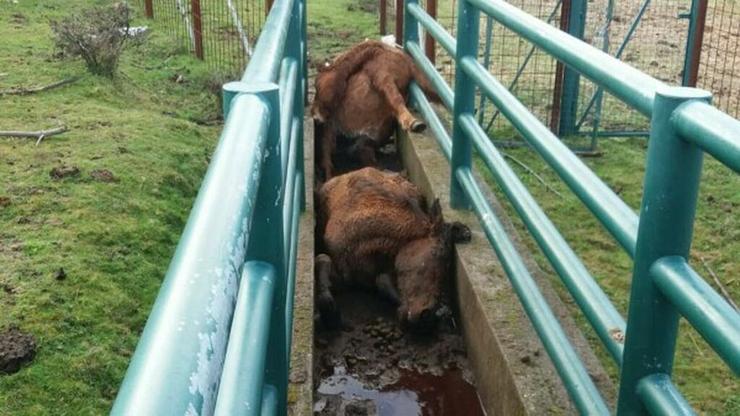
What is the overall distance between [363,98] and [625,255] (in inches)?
97.2

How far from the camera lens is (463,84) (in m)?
4.53

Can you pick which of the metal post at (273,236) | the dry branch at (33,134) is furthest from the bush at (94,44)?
the metal post at (273,236)

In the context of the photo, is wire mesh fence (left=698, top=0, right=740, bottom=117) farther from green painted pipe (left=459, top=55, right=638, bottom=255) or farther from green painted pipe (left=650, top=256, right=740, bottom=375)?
green painted pipe (left=650, top=256, right=740, bottom=375)

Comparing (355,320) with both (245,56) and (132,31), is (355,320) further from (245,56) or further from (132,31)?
(132,31)

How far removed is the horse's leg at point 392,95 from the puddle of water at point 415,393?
253 cm

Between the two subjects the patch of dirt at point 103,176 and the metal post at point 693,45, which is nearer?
the patch of dirt at point 103,176

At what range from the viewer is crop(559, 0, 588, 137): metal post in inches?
264

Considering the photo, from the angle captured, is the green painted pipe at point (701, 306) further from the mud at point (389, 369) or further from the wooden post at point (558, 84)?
the wooden post at point (558, 84)

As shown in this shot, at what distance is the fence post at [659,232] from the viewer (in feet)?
6.16

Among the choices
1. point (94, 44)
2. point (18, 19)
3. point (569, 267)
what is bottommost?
point (18, 19)

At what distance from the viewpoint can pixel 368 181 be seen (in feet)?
15.9

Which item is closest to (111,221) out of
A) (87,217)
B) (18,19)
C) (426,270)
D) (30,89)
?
(87,217)

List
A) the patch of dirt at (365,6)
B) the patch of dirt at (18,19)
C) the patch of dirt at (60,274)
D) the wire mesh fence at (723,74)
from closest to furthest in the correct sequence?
the patch of dirt at (60,274) < the wire mesh fence at (723,74) < the patch of dirt at (18,19) < the patch of dirt at (365,6)

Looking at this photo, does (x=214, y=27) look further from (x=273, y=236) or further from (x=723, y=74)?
(x=273, y=236)
